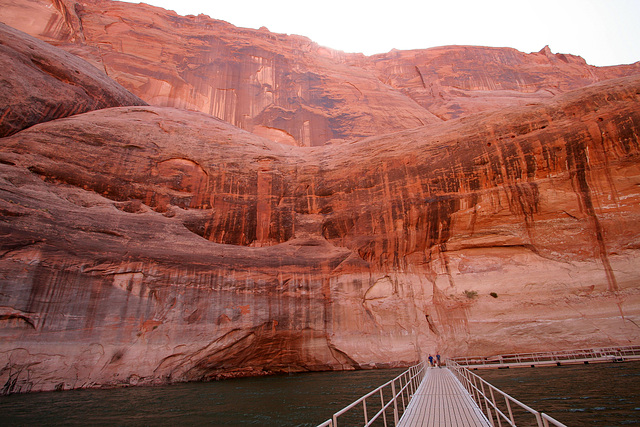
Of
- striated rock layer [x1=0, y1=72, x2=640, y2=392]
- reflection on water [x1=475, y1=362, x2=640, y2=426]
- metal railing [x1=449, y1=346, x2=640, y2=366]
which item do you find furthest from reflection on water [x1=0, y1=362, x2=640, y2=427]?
striated rock layer [x1=0, y1=72, x2=640, y2=392]

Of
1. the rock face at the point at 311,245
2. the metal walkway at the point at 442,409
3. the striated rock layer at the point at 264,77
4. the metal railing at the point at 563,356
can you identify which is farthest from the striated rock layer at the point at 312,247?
the striated rock layer at the point at 264,77

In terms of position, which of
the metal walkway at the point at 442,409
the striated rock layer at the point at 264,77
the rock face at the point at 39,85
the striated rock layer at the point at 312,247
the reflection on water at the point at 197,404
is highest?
the striated rock layer at the point at 264,77

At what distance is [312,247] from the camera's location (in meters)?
20.0

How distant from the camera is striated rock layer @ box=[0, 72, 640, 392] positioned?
14.5m

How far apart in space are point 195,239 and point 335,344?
367 inches

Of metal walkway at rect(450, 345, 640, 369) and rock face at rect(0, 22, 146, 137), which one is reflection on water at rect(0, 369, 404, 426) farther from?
rock face at rect(0, 22, 146, 137)

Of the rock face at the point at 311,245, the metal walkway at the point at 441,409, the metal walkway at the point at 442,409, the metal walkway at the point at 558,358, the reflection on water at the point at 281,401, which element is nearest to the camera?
the metal walkway at the point at 441,409

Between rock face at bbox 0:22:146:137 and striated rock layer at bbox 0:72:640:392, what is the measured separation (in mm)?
1647

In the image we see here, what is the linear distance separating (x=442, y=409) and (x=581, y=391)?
610 centimetres

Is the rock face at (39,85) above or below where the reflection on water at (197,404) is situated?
above

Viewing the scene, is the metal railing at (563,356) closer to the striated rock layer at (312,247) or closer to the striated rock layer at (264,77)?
the striated rock layer at (312,247)

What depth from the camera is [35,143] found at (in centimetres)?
1669

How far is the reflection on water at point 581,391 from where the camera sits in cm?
776

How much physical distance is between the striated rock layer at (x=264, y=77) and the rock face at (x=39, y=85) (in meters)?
12.6
